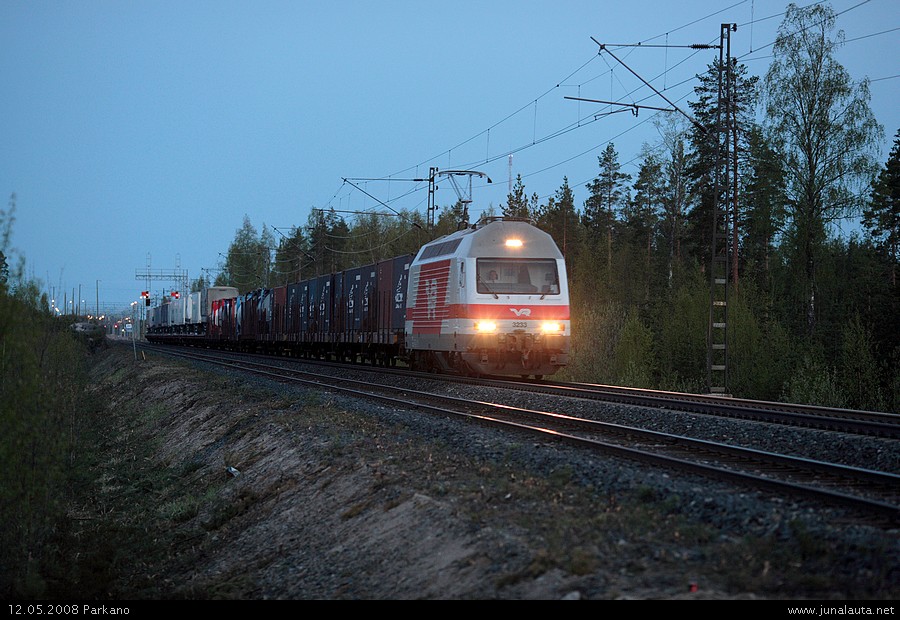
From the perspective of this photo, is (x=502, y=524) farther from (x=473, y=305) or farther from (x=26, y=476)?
(x=473, y=305)

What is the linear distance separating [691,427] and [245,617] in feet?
25.5

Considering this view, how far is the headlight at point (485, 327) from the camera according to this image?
20.9m

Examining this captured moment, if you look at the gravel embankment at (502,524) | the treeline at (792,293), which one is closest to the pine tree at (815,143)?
the treeline at (792,293)

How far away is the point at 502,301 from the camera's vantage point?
69.4 ft

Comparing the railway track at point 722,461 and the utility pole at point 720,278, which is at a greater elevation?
the utility pole at point 720,278

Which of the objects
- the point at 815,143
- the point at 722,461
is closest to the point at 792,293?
the point at 815,143

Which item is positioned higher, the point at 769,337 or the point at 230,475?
the point at 769,337

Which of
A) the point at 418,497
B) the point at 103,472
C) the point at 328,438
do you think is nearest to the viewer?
the point at 418,497

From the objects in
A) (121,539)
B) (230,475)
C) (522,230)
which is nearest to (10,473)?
(121,539)

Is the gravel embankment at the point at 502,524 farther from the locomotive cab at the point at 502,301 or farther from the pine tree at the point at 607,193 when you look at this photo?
the pine tree at the point at 607,193

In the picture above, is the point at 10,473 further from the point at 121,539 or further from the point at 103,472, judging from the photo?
the point at 103,472

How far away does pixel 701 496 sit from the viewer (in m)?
7.25

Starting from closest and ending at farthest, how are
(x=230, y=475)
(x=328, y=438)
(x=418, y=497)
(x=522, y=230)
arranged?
(x=418, y=497), (x=328, y=438), (x=230, y=475), (x=522, y=230)

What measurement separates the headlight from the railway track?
5476 millimetres
